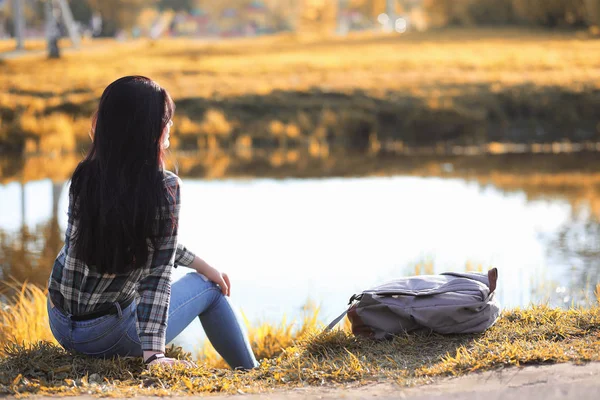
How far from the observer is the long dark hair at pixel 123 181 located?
333 centimetres

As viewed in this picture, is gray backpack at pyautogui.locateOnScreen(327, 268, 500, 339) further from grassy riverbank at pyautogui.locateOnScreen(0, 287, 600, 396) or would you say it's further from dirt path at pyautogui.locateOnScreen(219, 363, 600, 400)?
dirt path at pyautogui.locateOnScreen(219, 363, 600, 400)

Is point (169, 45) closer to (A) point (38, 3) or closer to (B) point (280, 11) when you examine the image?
(A) point (38, 3)

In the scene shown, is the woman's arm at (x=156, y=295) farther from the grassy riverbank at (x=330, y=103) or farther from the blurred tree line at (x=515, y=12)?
the blurred tree line at (x=515, y=12)

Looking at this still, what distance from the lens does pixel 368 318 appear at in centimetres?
392

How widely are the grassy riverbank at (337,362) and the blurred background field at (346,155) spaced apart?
1393mm

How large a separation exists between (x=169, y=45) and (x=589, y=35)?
1659 cm

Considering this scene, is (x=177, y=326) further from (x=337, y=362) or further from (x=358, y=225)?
(x=358, y=225)

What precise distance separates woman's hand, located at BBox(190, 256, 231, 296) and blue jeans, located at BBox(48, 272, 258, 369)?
22mm

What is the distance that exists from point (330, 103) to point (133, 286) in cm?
1636

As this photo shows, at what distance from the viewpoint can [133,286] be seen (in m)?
3.55

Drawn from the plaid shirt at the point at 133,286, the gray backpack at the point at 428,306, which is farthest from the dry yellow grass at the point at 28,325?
the gray backpack at the point at 428,306

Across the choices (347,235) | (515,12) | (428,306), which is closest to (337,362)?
(428,306)

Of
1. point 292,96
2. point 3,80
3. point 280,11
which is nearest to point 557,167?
point 292,96

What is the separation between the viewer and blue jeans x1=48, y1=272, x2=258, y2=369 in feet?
11.7
